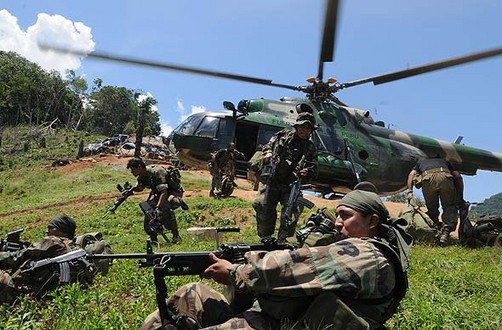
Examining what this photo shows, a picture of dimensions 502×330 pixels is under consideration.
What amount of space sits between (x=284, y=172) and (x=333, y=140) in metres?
4.60

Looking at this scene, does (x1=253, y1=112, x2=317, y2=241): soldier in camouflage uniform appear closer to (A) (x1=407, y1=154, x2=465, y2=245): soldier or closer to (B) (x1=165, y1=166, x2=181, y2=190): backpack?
(B) (x1=165, y1=166, x2=181, y2=190): backpack

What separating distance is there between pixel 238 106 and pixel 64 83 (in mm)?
A: 51535

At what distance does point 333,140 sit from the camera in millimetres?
10891

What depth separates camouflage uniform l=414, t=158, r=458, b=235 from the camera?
8227 mm

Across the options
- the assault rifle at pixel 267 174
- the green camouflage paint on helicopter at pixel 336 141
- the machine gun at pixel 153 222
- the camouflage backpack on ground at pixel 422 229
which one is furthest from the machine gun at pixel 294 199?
the green camouflage paint on helicopter at pixel 336 141

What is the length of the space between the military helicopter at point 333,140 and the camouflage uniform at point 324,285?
7946 millimetres

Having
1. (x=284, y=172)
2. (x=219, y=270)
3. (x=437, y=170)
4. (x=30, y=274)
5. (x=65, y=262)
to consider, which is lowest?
(x=30, y=274)

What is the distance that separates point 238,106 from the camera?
38.3ft

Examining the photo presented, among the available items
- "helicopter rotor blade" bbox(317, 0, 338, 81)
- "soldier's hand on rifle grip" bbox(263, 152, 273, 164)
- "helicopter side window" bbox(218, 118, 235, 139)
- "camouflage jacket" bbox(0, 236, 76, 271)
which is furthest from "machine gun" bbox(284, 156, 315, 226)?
"helicopter side window" bbox(218, 118, 235, 139)

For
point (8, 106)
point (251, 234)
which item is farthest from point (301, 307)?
point (8, 106)

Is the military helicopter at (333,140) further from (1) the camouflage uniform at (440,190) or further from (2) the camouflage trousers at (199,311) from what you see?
(2) the camouflage trousers at (199,311)

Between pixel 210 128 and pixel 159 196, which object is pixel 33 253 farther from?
pixel 210 128

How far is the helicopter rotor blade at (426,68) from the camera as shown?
659 centimetres

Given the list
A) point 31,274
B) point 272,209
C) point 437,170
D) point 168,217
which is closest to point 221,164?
point 168,217
